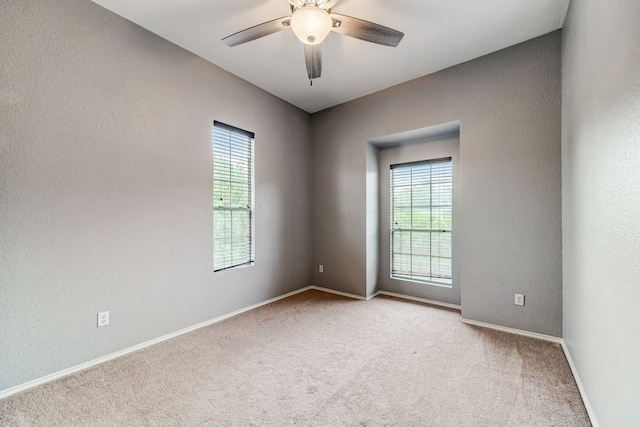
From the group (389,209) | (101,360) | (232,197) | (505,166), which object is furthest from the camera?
(389,209)

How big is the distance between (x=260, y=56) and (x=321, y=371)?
3048 mm

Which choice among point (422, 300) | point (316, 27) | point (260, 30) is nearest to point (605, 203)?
point (316, 27)

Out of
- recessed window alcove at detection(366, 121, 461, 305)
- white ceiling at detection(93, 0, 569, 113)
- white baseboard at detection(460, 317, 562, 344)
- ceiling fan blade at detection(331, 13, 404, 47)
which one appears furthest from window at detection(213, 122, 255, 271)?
white baseboard at detection(460, 317, 562, 344)

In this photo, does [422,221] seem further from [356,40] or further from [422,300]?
[356,40]

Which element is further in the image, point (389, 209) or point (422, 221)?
point (389, 209)

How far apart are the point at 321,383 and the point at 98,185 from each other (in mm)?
2316

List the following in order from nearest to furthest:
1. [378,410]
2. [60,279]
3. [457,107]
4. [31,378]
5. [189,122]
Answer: [378,410] < [31,378] < [60,279] < [189,122] < [457,107]

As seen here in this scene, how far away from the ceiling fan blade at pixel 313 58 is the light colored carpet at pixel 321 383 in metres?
2.45

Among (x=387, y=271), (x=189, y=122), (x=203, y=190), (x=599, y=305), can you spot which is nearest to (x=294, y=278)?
(x=387, y=271)

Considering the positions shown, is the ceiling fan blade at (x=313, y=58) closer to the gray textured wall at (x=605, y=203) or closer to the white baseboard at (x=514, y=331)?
the gray textured wall at (x=605, y=203)

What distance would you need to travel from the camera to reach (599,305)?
4.83 feet

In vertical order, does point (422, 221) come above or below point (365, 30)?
below

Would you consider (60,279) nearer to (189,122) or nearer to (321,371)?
(189,122)

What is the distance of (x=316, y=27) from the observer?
178 cm
